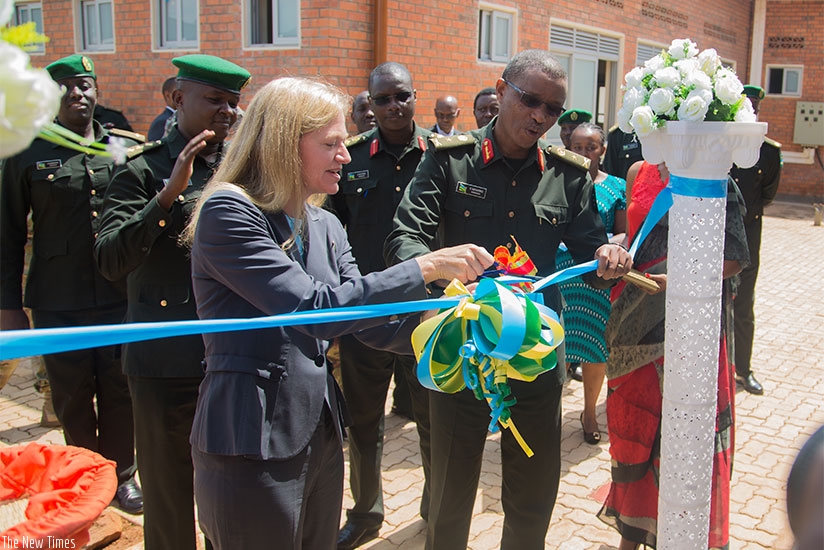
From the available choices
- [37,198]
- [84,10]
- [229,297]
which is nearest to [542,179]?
[229,297]

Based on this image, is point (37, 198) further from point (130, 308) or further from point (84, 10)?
point (84, 10)

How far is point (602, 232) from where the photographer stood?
10.7 feet

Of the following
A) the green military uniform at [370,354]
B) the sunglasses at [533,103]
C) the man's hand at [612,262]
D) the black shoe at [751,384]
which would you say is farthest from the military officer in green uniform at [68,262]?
the black shoe at [751,384]

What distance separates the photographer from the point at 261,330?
2.21 metres

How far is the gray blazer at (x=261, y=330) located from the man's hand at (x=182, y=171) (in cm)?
69

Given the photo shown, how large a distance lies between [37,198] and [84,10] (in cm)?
761

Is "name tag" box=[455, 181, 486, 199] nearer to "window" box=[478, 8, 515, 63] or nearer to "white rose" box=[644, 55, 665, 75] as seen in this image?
"white rose" box=[644, 55, 665, 75]

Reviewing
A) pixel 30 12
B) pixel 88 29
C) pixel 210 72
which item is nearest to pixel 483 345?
pixel 210 72

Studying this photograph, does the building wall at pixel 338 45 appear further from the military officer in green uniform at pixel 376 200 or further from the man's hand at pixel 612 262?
the man's hand at pixel 612 262

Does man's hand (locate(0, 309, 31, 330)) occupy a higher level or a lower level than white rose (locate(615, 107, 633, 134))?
lower

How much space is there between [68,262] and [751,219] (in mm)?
5291

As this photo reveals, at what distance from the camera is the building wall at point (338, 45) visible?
26.7ft

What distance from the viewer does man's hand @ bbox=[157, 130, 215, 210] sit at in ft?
9.15

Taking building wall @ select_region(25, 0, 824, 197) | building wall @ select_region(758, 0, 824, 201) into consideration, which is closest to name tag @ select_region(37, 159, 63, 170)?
building wall @ select_region(25, 0, 824, 197)
